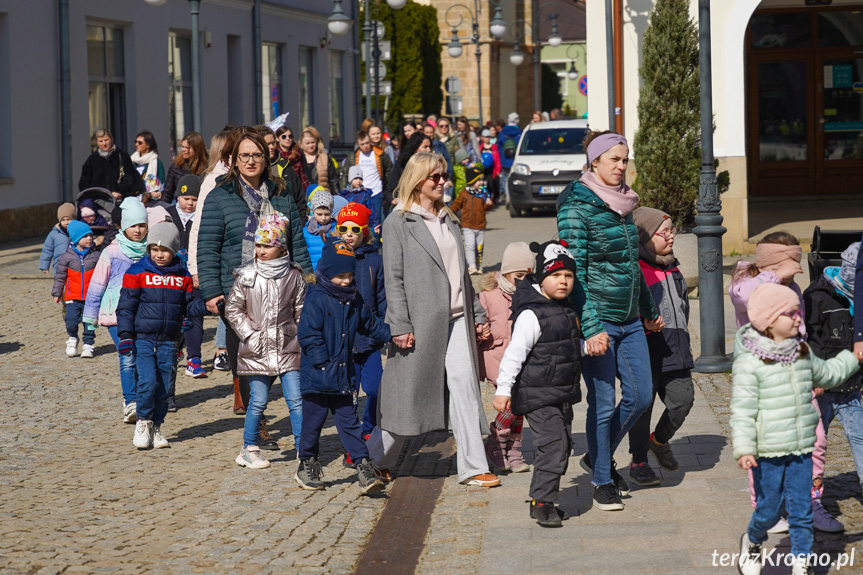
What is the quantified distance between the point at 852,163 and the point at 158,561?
19.5 m

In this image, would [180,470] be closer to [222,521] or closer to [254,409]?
[254,409]

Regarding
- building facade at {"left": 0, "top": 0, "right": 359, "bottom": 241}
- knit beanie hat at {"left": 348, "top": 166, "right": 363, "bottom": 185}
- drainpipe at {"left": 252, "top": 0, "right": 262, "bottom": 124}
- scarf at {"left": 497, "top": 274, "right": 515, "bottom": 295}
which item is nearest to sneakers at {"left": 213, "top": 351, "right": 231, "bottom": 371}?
scarf at {"left": 497, "top": 274, "right": 515, "bottom": 295}

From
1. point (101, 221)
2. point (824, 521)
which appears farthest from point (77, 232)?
point (824, 521)

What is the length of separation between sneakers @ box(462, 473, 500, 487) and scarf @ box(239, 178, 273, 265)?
1.89 meters

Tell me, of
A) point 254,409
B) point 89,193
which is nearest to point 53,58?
point 89,193

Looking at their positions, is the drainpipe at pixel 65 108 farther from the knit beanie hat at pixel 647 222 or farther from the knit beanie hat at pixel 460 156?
the knit beanie hat at pixel 647 222

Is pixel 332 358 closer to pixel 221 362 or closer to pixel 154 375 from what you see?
pixel 154 375

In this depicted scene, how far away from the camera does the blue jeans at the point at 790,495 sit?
492cm

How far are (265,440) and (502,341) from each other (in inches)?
68.4

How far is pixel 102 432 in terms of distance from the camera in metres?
8.45

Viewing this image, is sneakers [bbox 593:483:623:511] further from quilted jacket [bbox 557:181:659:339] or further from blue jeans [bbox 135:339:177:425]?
blue jeans [bbox 135:339:177:425]

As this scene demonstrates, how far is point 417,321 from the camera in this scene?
6.70 meters

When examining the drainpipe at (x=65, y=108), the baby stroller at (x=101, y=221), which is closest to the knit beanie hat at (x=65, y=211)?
the baby stroller at (x=101, y=221)

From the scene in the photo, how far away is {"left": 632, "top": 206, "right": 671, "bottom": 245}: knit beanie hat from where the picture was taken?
21.2 feet
